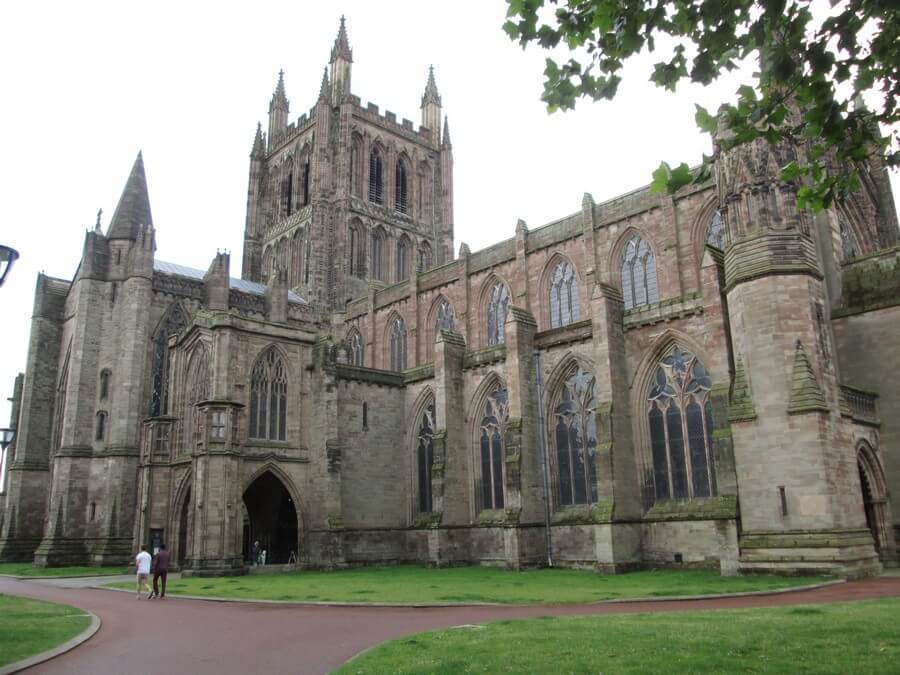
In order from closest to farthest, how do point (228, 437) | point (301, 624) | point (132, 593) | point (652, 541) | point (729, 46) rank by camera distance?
point (729, 46) < point (301, 624) < point (132, 593) < point (652, 541) < point (228, 437)

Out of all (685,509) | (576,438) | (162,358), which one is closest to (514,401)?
(576,438)

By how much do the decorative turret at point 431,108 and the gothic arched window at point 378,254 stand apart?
14072 millimetres

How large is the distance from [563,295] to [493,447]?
10247 mm

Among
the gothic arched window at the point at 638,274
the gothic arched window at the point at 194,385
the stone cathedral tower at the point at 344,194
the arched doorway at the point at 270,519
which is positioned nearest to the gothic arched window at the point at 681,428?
the gothic arched window at the point at 638,274

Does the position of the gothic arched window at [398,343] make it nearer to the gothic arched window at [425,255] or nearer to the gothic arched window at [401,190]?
the gothic arched window at [425,255]

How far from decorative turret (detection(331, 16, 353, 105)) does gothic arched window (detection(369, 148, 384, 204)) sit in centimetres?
536

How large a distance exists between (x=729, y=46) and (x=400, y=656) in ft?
28.3

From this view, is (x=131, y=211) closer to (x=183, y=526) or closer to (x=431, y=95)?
(x=183, y=526)

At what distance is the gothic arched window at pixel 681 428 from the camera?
26.8m

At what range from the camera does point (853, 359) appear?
27578mm

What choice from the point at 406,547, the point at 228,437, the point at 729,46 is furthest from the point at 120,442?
the point at 729,46

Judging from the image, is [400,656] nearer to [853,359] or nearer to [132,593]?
[132,593]

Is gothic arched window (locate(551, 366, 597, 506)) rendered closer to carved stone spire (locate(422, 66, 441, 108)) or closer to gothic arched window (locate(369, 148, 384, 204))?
gothic arched window (locate(369, 148, 384, 204))

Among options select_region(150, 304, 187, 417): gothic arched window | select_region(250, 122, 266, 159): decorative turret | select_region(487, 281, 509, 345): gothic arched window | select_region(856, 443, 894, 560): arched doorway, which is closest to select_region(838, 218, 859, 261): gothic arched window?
select_region(856, 443, 894, 560): arched doorway
